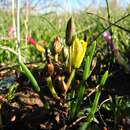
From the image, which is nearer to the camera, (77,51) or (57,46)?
(77,51)

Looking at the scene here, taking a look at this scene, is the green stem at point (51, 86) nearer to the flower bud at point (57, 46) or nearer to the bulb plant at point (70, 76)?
the bulb plant at point (70, 76)

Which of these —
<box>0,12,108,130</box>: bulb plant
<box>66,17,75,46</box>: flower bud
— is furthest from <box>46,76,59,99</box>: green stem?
<box>66,17,75,46</box>: flower bud

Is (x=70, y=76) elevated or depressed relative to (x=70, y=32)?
depressed

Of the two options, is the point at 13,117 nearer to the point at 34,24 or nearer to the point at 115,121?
the point at 115,121

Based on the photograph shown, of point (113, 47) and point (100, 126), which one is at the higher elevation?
point (113, 47)

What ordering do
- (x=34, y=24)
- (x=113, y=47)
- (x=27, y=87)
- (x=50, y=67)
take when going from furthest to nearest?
(x=34, y=24) → (x=113, y=47) → (x=27, y=87) → (x=50, y=67)

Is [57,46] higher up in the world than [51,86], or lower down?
higher up

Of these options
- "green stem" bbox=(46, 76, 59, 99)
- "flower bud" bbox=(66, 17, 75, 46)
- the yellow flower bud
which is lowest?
"green stem" bbox=(46, 76, 59, 99)

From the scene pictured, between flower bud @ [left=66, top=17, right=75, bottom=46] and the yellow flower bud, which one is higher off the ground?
flower bud @ [left=66, top=17, right=75, bottom=46]

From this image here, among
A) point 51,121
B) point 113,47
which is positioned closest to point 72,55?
point 51,121

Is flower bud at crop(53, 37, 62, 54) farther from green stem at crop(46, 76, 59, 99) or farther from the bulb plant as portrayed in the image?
green stem at crop(46, 76, 59, 99)

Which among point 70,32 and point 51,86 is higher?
point 70,32
